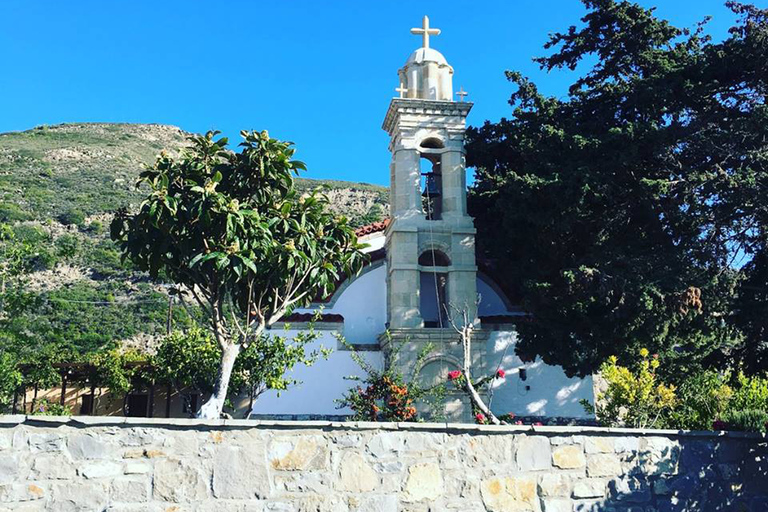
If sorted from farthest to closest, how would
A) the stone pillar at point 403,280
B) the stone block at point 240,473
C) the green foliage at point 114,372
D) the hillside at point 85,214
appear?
the hillside at point 85,214, the green foliage at point 114,372, the stone pillar at point 403,280, the stone block at point 240,473

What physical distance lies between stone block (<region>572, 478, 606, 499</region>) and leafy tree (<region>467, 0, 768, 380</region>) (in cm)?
718

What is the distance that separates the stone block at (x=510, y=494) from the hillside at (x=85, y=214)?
10.0m

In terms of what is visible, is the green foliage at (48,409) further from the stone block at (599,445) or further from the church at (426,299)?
the stone block at (599,445)

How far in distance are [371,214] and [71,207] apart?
21997mm

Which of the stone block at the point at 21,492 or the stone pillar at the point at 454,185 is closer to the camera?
the stone block at the point at 21,492

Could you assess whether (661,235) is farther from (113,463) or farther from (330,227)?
(113,463)

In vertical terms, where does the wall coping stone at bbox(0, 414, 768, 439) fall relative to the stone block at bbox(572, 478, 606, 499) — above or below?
above

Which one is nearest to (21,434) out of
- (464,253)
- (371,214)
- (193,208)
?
(193,208)

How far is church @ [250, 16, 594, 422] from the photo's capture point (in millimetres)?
17906

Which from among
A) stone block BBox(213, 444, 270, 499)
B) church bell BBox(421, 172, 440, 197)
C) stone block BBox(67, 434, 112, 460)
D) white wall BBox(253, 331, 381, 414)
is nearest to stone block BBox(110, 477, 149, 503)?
stone block BBox(67, 434, 112, 460)

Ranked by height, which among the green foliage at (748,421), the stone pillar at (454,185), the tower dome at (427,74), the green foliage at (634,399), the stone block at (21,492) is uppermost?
the tower dome at (427,74)

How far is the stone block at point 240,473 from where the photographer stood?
20.4 feet

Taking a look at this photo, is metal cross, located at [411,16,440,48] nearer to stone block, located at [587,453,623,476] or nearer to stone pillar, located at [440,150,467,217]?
stone pillar, located at [440,150,467,217]

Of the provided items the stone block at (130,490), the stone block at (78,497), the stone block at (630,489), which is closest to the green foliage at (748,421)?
the stone block at (630,489)
